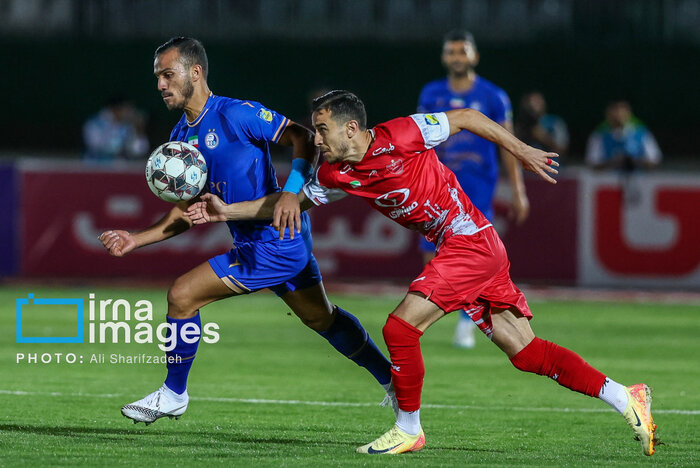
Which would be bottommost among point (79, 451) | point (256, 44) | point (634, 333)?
point (634, 333)

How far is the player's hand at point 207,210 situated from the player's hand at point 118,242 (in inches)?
18.7

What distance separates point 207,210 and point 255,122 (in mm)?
712

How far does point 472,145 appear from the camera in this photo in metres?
11.2

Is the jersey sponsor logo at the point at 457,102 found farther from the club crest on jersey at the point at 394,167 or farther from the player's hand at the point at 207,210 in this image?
the player's hand at the point at 207,210

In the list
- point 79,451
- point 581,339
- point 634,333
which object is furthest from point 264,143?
point 634,333

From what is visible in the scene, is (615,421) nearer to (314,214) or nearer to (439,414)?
(439,414)

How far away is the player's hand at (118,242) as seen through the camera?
279 inches

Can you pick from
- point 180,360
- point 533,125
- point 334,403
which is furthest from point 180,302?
point 533,125

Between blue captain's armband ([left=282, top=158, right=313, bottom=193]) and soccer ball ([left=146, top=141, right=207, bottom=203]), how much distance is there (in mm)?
477

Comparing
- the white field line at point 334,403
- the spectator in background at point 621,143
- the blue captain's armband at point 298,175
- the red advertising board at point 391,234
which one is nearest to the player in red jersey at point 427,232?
the blue captain's armband at point 298,175

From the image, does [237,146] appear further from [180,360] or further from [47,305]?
[47,305]

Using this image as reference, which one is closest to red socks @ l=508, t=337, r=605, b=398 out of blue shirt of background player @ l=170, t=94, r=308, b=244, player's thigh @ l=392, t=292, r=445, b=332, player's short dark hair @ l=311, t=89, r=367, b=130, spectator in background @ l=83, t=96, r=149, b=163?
player's thigh @ l=392, t=292, r=445, b=332

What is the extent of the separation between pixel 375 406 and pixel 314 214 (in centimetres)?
808

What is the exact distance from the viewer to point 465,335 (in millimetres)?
11836
